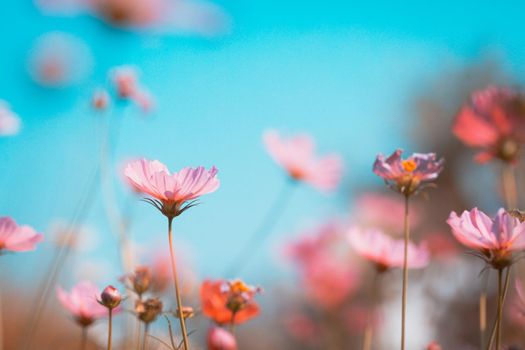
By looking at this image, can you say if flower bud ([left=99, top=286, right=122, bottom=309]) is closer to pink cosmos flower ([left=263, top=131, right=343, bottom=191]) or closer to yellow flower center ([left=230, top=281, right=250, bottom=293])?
yellow flower center ([left=230, top=281, right=250, bottom=293])

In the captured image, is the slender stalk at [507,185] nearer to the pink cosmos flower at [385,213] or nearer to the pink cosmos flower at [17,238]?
the pink cosmos flower at [17,238]

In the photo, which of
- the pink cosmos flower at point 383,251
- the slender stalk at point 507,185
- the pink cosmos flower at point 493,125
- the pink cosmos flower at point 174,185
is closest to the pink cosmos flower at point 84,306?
the pink cosmos flower at point 174,185

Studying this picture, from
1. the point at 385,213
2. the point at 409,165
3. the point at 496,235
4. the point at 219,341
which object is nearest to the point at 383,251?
the point at 409,165

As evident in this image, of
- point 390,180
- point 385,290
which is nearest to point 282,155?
point 390,180

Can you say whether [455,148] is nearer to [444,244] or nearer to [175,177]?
[444,244]

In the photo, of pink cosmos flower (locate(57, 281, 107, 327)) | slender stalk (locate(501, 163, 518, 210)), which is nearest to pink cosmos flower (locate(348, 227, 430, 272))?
slender stalk (locate(501, 163, 518, 210))
